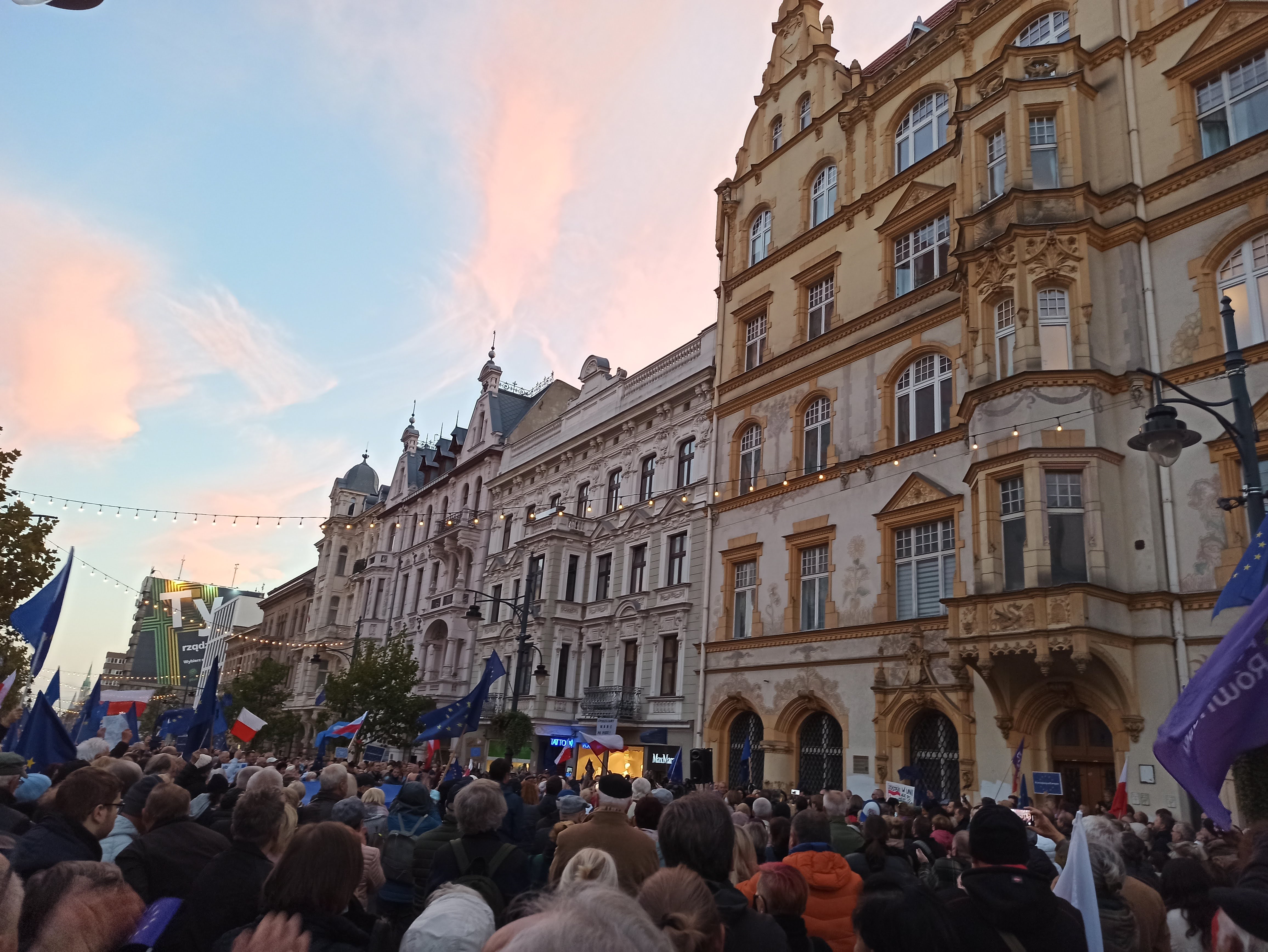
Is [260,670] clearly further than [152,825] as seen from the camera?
Yes

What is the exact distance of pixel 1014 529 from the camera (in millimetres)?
17875

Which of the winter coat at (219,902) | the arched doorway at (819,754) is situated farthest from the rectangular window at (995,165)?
the winter coat at (219,902)

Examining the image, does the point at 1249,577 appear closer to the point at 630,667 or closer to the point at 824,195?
the point at 824,195

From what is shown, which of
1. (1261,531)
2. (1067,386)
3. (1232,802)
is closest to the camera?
(1261,531)

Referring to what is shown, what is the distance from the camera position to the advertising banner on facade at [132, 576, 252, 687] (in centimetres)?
10212

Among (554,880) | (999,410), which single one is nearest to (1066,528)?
(999,410)

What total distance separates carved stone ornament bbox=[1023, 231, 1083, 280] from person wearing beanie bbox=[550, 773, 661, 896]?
16.8 metres

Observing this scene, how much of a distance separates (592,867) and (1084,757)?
16021 mm

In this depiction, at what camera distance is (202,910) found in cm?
413

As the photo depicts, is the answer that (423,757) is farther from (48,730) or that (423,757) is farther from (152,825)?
(152,825)

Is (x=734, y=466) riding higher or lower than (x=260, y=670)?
higher

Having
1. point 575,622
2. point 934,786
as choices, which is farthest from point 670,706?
point 934,786

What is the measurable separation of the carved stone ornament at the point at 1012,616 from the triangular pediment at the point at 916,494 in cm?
364

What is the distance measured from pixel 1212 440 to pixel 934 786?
8903mm
